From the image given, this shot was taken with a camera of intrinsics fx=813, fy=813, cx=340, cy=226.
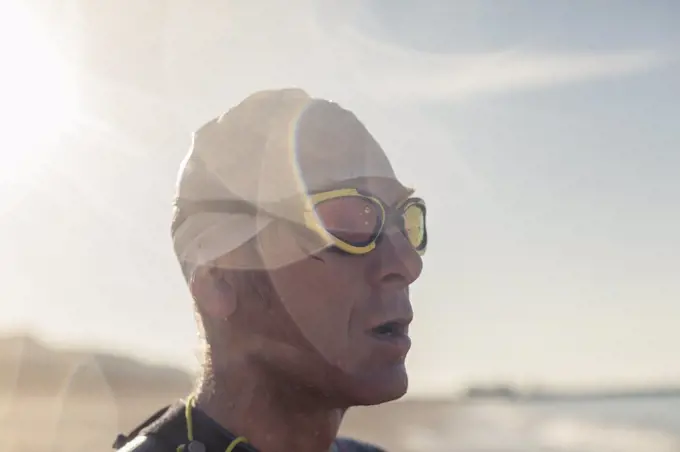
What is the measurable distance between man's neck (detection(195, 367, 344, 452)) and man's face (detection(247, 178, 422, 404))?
98 millimetres

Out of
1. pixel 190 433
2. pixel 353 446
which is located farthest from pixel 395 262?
pixel 353 446

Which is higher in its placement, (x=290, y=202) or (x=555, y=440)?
(x=555, y=440)

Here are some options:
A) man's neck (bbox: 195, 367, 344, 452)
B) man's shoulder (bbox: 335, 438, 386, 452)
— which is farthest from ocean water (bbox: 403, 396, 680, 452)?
man's neck (bbox: 195, 367, 344, 452)

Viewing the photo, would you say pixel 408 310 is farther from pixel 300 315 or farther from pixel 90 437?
pixel 90 437

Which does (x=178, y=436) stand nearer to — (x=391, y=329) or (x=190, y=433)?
(x=190, y=433)

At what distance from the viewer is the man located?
261 cm

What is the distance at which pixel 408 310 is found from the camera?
2674mm

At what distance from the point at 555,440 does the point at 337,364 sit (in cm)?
1874

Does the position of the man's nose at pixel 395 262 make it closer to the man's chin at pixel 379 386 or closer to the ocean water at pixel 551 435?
the man's chin at pixel 379 386

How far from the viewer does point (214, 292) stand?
2.69m

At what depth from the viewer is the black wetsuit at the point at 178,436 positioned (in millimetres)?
2602

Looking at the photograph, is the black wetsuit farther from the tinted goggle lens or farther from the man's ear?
the tinted goggle lens

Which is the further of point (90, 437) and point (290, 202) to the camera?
point (90, 437)

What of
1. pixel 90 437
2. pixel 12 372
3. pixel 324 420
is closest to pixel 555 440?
pixel 90 437
